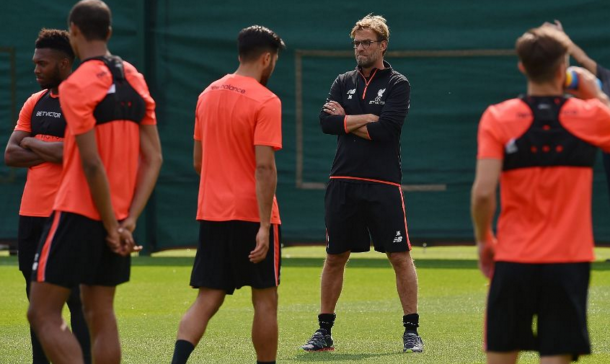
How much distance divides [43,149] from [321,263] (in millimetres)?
7931

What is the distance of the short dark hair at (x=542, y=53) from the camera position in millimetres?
4434

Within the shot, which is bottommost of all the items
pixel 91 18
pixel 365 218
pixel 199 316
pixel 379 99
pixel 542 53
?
pixel 199 316

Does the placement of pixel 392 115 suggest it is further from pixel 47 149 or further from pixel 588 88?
pixel 588 88

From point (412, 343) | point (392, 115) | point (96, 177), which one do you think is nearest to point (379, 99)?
point (392, 115)

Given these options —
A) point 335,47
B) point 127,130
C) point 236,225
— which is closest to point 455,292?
point 335,47

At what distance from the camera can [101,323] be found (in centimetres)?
520

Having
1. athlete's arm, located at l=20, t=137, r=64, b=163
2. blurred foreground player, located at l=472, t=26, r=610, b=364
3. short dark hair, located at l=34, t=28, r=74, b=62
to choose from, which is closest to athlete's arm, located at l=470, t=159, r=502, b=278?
blurred foreground player, located at l=472, t=26, r=610, b=364

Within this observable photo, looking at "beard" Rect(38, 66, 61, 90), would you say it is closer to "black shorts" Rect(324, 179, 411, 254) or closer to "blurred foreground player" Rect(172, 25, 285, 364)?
"blurred foreground player" Rect(172, 25, 285, 364)

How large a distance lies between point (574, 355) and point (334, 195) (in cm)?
360

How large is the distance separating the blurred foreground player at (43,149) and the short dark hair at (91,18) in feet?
2.94

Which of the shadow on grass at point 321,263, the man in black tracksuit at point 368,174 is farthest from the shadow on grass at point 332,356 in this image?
the shadow on grass at point 321,263

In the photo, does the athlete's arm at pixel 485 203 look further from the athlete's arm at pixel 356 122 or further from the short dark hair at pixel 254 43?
the athlete's arm at pixel 356 122

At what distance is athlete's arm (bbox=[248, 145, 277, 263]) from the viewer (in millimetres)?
5727

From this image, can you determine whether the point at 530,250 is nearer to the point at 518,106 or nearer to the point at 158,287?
the point at 518,106
